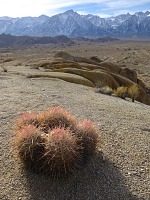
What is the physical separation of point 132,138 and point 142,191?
253 centimetres

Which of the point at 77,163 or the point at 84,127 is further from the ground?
the point at 84,127

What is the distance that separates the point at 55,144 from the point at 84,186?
1.17m

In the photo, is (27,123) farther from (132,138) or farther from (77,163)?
(132,138)

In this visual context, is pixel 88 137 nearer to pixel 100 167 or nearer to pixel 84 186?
pixel 100 167

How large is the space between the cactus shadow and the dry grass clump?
20cm

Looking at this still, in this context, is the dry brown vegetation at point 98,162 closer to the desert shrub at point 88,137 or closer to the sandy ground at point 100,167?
the sandy ground at point 100,167

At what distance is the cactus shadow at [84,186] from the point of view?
7.56m

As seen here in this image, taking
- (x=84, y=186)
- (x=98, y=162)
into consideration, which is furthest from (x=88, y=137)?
(x=84, y=186)

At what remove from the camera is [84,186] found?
25.8 ft

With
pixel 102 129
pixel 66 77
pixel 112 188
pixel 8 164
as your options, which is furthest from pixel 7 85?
pixel 112 188

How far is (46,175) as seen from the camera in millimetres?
7910

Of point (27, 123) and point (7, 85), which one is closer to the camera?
point (27, 123)

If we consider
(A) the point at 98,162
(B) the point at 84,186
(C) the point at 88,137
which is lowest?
(B) the point at 84,186

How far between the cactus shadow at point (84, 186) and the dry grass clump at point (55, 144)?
197 millimetres
